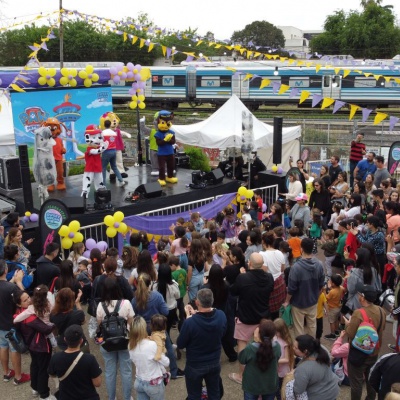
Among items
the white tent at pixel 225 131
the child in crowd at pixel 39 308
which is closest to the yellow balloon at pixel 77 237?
the child in crowd at pixel 39 308

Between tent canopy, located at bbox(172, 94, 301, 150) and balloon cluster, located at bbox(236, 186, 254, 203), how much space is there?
297cm

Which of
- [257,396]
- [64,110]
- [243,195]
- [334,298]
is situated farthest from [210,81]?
[257,396]

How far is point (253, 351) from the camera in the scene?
13.0 feet

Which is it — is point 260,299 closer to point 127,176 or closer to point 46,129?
point 46,129

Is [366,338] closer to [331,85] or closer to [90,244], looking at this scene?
[90,244]

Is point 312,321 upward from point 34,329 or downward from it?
downward

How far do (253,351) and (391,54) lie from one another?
176ft

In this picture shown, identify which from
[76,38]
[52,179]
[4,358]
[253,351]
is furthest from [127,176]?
[76,38]

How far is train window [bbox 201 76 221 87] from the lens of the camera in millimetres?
31656

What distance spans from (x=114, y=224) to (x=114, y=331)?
3840 mm

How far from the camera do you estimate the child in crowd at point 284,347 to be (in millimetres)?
4227

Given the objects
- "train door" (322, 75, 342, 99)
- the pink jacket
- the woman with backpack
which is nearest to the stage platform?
the woman with backpack

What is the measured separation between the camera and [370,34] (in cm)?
5156

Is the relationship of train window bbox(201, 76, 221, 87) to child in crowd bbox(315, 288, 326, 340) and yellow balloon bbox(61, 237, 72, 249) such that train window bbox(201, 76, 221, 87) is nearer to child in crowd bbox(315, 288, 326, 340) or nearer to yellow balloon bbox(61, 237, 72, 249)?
yellow balloon bbox(61, 237, 72, 249)
